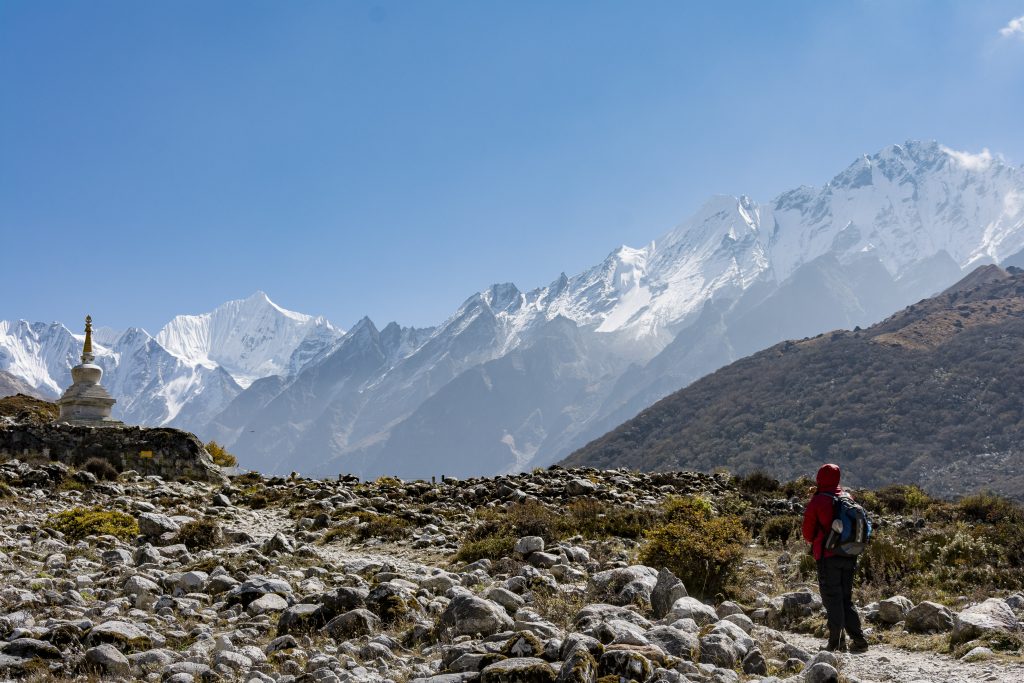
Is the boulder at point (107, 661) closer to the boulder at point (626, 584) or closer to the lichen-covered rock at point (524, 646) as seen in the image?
the lichen-covered rock at point (524, 646)

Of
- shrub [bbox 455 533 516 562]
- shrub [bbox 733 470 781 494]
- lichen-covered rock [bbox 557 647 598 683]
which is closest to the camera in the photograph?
lichen-covered rock [bbox 557 647 598 683]

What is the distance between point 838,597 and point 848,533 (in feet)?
2.25

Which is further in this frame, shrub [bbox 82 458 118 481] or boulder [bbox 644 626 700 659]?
shrub [bbox 82 458 118 481]

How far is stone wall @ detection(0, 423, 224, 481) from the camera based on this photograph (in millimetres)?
25359

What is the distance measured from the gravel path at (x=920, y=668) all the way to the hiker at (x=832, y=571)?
0.88 ft

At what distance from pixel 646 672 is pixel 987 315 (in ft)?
594

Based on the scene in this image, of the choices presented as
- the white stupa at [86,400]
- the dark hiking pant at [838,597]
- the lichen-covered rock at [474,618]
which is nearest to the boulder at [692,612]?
the dark hiking pant at [838,597]

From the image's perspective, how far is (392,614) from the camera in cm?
959

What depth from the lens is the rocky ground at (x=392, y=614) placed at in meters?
7.34

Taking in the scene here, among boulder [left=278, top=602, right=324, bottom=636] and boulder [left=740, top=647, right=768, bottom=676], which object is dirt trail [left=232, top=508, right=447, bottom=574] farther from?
boulder [left=740, top=647, right=768, bottom=676]

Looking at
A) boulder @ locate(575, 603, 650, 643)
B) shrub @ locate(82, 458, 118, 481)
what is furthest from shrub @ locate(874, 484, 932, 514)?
shrub @ locate(82, 458, 118, 481)

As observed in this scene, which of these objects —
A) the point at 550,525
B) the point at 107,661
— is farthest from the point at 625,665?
the point at 550,525

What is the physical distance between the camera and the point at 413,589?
1045 cm

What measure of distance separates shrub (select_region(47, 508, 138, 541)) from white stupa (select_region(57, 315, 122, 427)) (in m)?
23.1
